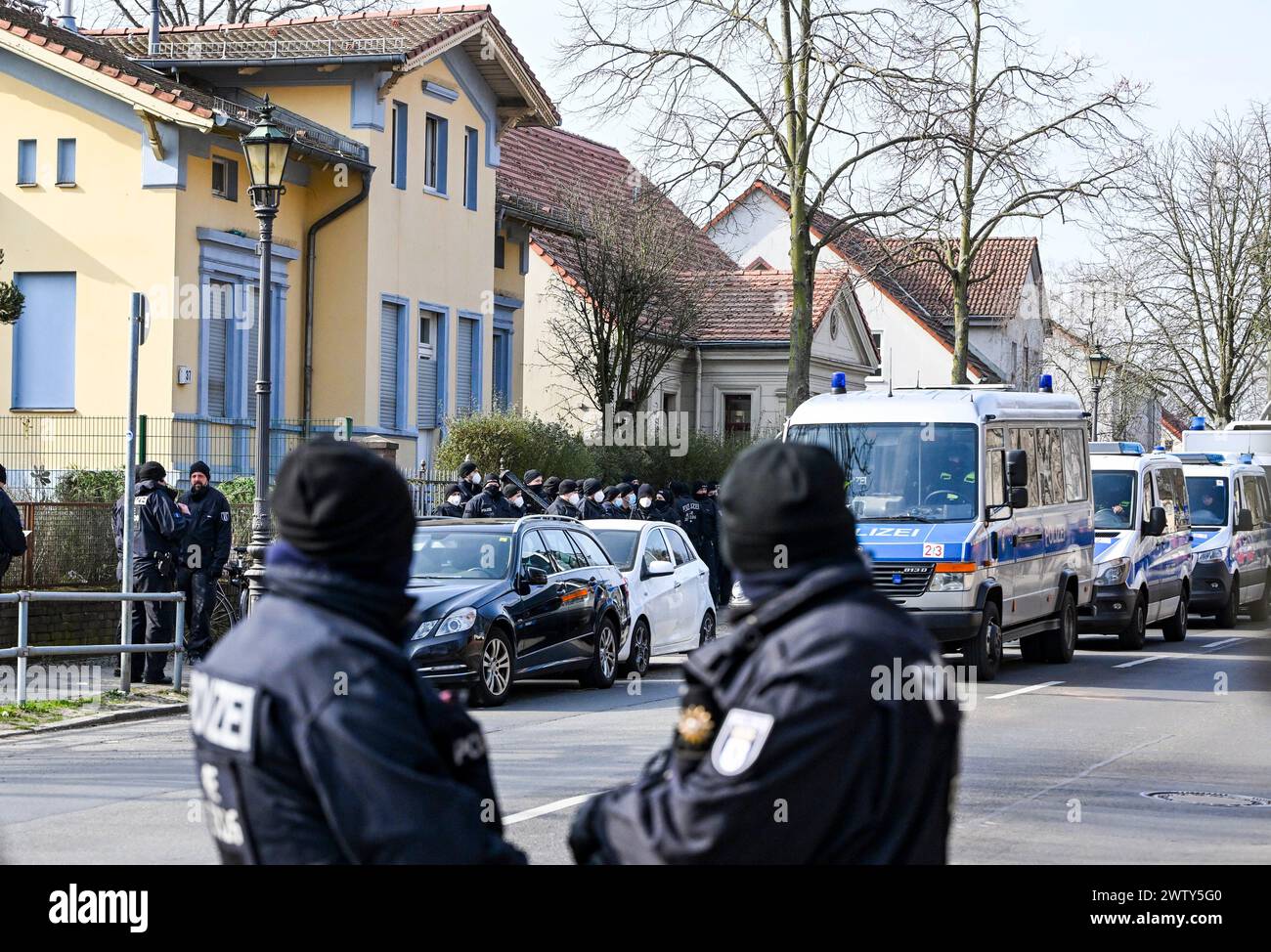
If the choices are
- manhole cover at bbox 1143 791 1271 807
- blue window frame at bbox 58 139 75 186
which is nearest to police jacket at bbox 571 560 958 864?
manhole cover at bbox 1143 791 1271 807

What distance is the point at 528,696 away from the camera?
603 inches

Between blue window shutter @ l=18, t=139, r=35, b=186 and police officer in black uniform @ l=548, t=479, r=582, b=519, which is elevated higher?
blue window shutter @ l=18, t=139, r=35, b=186

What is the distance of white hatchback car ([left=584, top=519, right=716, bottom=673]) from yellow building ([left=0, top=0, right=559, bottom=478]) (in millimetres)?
8291

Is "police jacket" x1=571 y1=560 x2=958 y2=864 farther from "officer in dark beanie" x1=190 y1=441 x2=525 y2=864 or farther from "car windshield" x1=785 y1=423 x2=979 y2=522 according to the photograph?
"car windshield" x1=785 y1=423 x2=979 y2=522

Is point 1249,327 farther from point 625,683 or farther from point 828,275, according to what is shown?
point 625,683

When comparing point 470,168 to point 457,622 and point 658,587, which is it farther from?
point 457,622

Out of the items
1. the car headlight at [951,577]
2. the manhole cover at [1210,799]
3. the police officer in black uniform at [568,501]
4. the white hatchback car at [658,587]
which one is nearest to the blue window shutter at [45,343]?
the police officer in black uniform at [568,501]

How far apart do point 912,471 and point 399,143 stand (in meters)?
14.8

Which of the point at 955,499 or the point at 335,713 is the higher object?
the point at 955,499

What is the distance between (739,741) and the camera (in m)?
2.94

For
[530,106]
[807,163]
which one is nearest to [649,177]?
[807,163]

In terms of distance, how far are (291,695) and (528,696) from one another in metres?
12.6

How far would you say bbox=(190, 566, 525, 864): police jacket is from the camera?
2.77 m

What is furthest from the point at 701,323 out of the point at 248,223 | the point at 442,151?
the point at 248,223
